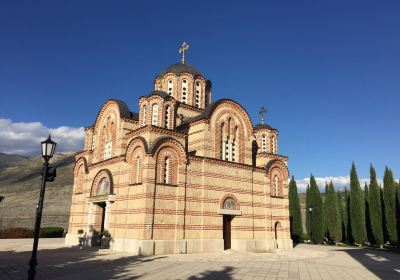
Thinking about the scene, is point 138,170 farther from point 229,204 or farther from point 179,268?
point 179,268

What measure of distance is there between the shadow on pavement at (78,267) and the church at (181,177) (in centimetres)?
218

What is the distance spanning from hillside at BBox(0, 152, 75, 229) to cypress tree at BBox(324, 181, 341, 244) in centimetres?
2881

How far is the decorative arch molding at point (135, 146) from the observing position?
61.6 feet

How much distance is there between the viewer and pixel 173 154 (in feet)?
63.7

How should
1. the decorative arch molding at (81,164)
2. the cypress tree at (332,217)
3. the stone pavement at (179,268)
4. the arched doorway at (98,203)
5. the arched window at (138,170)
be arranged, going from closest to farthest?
the stone pavement at (179,268) < the arched window at (138,170) < the arched doorway at (98,203) < the decorative arch molding at (81,164) < the cypress tree at (332,217)

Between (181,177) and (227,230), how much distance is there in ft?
17.2

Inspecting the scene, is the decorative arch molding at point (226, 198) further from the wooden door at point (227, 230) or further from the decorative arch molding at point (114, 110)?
the decorative arch molding at point (114, 110)

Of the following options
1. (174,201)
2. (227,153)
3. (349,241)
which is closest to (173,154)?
(174,201)

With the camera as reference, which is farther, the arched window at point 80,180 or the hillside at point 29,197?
the hillside at point 29,197

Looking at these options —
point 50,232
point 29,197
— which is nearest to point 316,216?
point 50,232

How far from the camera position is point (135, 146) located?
64.8ft

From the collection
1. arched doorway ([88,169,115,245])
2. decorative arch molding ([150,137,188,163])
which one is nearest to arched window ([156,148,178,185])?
decorative arch molding ([150,137,188,163])

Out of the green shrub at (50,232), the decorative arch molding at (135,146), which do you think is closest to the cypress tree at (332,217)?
the decorative arch molding at (135,146)

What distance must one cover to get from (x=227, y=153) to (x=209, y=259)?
815cm
